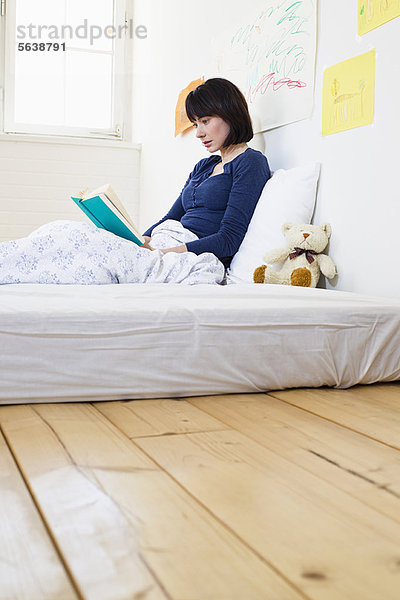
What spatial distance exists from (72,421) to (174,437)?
18 centimetres

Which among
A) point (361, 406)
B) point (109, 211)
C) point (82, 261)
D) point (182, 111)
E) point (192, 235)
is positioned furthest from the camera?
point (182, 111)

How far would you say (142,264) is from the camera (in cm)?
170

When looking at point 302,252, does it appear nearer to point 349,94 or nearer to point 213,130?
point 349,94

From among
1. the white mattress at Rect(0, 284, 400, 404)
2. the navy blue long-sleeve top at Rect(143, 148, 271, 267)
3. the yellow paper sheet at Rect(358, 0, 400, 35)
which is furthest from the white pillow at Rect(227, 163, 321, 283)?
the white mattress at Rect(0, 284, 400, 404)

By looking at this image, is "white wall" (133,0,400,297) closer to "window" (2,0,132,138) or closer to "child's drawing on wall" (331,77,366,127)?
"child's drawing on wall" (331,77,366,127)

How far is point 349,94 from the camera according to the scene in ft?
5.81

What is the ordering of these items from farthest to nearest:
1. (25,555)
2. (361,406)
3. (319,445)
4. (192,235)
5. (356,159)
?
(192,235) → (356,159) → (361,406) → (319,445) → (25,555)

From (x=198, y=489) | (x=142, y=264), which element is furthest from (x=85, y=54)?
(x=198, y=489)

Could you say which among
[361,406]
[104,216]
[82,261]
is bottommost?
[361,406]

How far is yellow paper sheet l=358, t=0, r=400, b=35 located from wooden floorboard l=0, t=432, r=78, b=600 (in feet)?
4.64

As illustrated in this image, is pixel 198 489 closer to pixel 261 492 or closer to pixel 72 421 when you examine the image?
pixel 261 492

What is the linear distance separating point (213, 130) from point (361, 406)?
50.5 inches

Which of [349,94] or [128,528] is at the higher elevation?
[349,94]

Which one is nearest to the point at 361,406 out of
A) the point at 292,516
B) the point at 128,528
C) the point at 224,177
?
the point at 292,516
